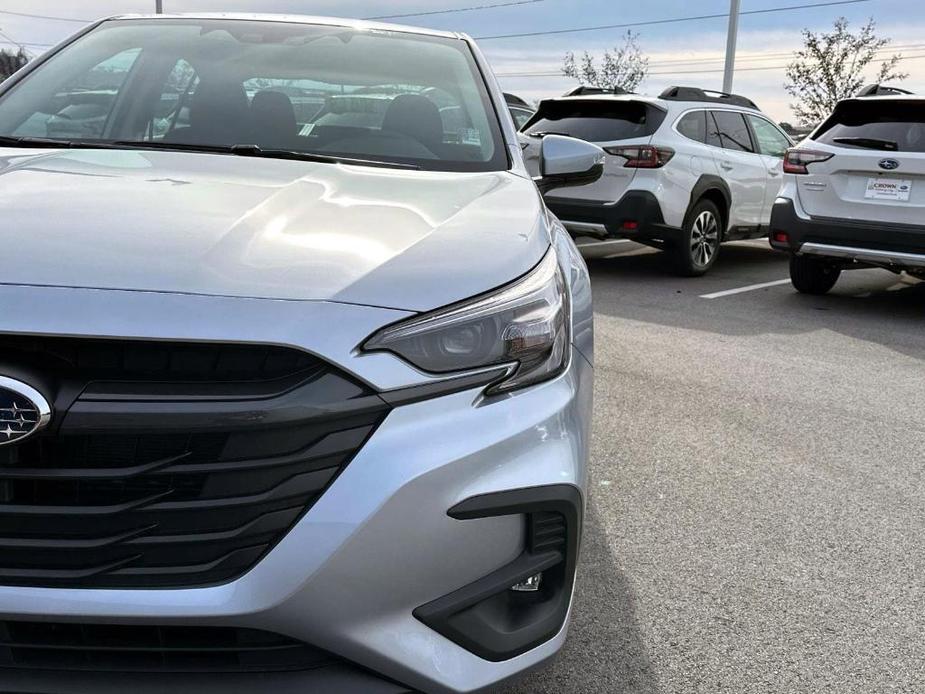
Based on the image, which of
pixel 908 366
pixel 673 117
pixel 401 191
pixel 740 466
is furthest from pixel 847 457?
pixel 673 117

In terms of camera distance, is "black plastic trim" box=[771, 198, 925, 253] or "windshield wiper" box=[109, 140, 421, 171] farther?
"black plastic trim" box=[771, 198, 925, 253]

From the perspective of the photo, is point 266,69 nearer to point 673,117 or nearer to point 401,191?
point 401,191

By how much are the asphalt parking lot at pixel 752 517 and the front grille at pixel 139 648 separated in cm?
81

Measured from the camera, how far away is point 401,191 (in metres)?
2.41

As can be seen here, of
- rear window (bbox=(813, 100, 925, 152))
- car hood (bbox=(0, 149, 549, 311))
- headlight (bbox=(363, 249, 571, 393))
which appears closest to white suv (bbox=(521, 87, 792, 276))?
rear window (bbox=(813, 100, 925, 152))

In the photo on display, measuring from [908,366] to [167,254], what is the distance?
207 inches

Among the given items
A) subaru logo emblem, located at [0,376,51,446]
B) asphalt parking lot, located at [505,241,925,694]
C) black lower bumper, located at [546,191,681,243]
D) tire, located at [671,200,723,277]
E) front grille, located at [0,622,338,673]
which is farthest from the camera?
tire, located at [671,200,723,277]

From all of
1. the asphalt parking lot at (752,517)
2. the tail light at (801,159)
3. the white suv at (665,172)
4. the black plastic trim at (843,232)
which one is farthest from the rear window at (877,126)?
the asphalt parking lot at (752,517)

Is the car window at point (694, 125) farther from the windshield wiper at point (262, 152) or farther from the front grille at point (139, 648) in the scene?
the front grille at point (139, 648)

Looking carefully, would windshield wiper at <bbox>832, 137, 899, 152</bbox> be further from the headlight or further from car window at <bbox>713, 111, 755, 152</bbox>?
the headlight

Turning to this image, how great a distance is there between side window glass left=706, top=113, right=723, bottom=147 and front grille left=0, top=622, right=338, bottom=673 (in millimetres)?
8539

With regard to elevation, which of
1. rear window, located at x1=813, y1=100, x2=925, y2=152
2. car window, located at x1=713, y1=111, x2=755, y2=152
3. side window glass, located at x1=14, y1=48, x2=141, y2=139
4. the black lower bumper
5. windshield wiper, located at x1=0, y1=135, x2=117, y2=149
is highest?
side window glass, located at x1=14, y1=48, x2=141, y2=139

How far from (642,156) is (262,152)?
20.5 ft

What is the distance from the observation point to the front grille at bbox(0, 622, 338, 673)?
5.35ft
